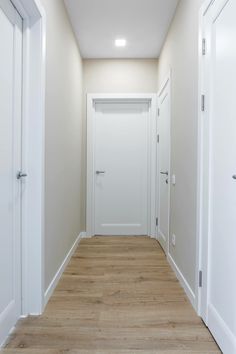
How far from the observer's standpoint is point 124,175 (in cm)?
423

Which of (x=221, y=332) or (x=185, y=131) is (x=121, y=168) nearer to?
(x=185, y=131)

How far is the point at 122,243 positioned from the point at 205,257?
6.85ft

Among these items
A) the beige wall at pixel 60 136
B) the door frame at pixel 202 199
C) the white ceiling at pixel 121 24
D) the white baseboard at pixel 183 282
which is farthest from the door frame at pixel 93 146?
the door frame at pixel 202 199

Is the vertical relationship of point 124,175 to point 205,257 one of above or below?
above

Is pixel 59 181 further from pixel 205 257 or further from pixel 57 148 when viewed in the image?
pixel 205 257

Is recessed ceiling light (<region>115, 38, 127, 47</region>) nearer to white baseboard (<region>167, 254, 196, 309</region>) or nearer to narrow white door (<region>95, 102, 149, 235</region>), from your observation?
narrow white door (<region>95, 102, 149, 235</region>)

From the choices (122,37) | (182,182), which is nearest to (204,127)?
(182,182)

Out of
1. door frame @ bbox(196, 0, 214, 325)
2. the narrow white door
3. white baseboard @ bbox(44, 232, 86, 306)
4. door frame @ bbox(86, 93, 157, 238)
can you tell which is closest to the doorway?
white baseboard @ bbox(44, 232, 86, 306)

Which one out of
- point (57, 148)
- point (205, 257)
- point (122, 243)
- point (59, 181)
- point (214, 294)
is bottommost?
point (122, 243)

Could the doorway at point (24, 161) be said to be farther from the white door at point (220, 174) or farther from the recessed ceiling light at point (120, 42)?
the recessed ceiling light at point (120, 42)

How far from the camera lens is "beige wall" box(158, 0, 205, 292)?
6.91 feet

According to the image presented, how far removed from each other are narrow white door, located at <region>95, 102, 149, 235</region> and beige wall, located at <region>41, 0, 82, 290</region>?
0.61 m

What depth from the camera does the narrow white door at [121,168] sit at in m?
4.20

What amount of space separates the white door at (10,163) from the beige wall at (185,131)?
4.09 ft
